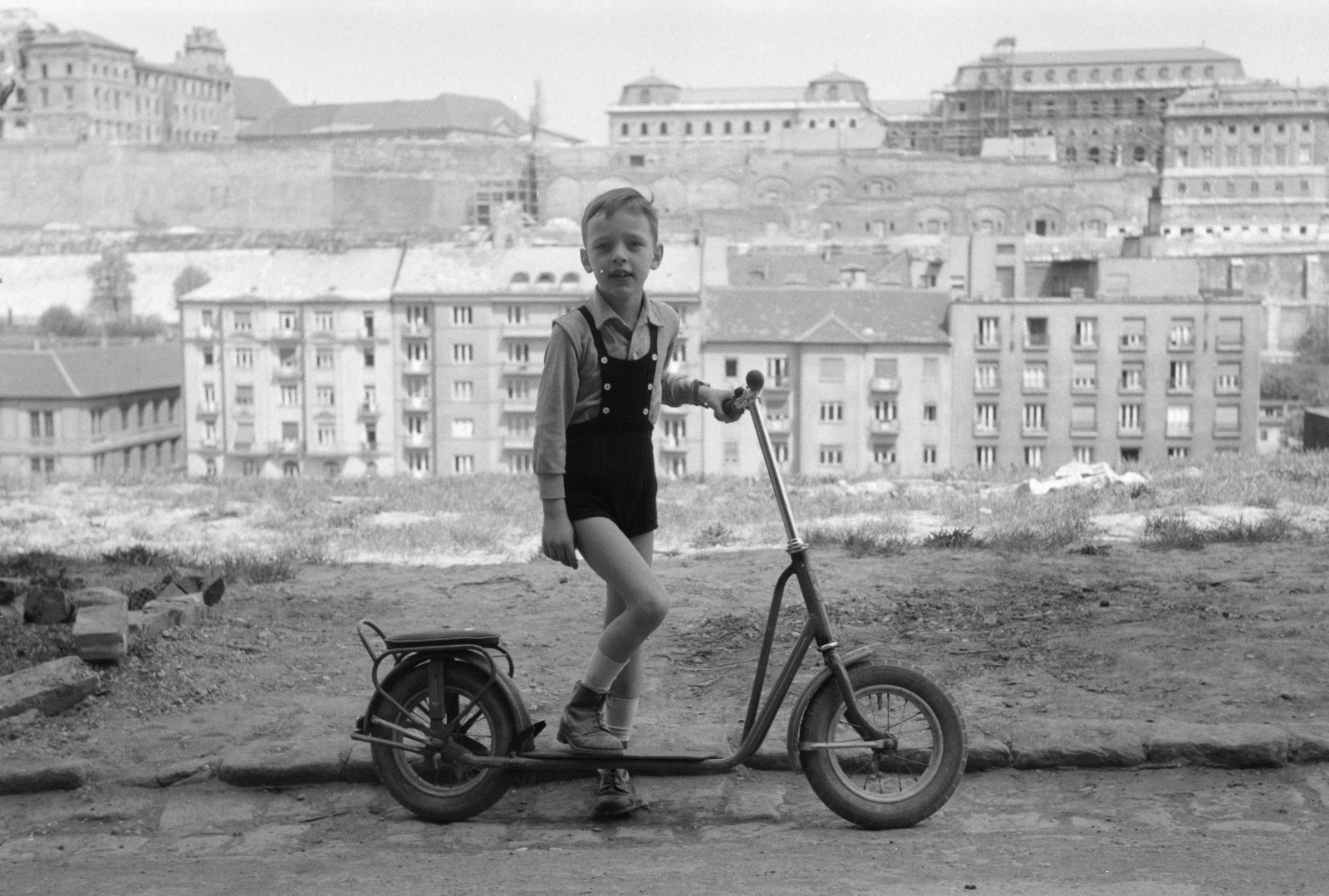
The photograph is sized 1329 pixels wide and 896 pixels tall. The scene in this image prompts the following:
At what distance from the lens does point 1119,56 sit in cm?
7206

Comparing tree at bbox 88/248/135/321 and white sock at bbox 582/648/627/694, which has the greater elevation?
tree at bbox 88/248/135/321

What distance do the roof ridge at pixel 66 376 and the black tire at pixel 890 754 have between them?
33.5m

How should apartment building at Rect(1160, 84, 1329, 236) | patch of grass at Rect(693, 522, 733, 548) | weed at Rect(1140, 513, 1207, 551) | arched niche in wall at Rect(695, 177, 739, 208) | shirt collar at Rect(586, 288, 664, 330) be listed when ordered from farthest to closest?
1. arched niche in wall at Rect(695, 177, 739, 208)
2. apartment building at Rect(1160, 84, 1329, 236)
3. patch of grass at Rect(693, 522, 733, 548)
4. weed at Rect(1140, 513, 1207, 551)
5. shirt collar at Rect(586, 288, 664, 330)

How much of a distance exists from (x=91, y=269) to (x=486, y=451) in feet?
97.8

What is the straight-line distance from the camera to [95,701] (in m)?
3.53

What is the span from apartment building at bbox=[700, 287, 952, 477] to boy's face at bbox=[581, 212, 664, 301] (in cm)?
2825

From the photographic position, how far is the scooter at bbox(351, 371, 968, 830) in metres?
2.78

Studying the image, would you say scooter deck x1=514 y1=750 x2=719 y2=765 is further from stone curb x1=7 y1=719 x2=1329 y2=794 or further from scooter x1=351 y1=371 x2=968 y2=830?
stone curb x1=7 y1=719 x2=1329 y2=794

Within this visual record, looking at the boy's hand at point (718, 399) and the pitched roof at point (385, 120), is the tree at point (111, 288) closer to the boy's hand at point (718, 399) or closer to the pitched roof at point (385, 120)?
the pitched roof at point (385, 120)

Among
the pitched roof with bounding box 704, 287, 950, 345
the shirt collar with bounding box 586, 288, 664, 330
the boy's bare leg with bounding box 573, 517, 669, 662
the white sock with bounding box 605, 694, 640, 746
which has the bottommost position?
the white sock with bounding box 605, 694, 640, 746

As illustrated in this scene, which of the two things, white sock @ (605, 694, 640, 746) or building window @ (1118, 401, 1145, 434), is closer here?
white sock @ (605, 694, 640, 746)

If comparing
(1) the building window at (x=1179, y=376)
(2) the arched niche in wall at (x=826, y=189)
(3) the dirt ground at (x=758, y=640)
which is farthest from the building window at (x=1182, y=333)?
(3) the dirt ground at (x=758, y=640)

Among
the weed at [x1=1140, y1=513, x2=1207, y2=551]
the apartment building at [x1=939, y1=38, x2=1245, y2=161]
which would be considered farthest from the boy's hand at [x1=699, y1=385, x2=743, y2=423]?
the apartment building at [x1=939, y1=38, x2=1245, y2=161]

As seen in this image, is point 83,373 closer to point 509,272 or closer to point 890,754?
point 509,272
